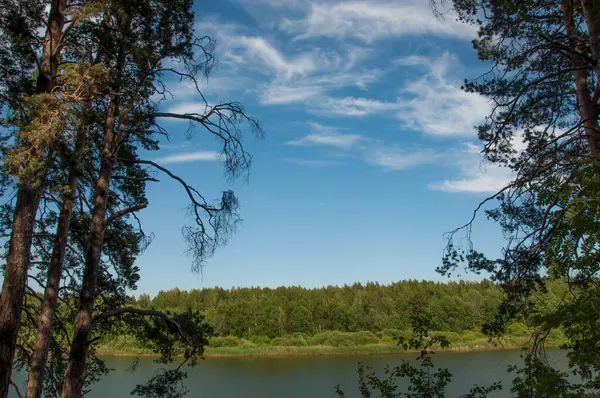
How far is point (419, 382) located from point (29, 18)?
8.05 m

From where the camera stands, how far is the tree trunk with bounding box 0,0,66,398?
→ 515 centimetres

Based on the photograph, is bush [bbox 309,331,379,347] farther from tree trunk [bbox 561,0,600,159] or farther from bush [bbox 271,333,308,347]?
tree trunk [bbox 561,0,600,159]

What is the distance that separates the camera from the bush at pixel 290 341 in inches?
2312

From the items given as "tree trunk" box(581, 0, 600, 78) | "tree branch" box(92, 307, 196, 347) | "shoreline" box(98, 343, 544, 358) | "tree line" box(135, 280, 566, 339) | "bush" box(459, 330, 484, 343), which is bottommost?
"shoreline" box(98, 343, 544, 358)

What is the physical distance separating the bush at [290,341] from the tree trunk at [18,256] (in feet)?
182

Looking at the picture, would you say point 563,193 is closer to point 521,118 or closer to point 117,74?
point 521,118

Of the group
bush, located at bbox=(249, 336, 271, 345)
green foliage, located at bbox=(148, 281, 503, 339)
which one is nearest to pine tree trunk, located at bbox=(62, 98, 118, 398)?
green foliage, located at bbox=(148, 281, 503, 339)

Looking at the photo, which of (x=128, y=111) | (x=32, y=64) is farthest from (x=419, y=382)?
(x=32, y=64)

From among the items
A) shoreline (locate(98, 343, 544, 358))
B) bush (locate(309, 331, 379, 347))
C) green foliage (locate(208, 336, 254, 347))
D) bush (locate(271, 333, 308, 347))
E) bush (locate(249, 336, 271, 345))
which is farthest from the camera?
bush (locate(249, 336, 271, 345))

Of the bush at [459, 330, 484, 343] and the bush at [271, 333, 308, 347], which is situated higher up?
the bush at [459, 330, 484, 343]

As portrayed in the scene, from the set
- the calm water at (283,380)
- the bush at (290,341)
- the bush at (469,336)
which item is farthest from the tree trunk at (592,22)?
the bush at (290,341)

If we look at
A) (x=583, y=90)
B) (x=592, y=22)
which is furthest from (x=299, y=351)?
(x=592, y=22)

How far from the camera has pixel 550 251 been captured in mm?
2785

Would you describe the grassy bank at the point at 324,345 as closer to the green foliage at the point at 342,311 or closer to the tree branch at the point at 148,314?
the green foliage at the point at 342,311
